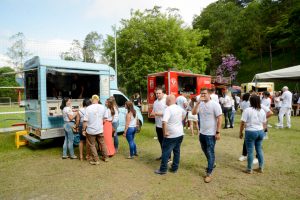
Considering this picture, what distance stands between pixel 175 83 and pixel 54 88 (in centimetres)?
624

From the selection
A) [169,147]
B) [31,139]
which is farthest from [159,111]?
[31,139]

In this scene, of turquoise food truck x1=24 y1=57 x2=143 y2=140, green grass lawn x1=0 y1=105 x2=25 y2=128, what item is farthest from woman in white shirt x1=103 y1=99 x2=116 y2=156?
green grass lawn x1=0 y1=105 x2=25 y2=128

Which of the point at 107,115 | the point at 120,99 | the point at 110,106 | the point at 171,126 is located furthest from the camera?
the point at 120,99

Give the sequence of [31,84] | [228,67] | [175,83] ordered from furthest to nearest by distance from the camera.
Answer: [228,67], [175,83], [31,84]

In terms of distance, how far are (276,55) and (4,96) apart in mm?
45277

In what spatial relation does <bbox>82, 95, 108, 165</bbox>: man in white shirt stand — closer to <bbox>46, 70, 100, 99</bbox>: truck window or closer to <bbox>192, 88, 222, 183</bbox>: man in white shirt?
<bbox>192, 88, 222, 183</bbox>: man in white shirt

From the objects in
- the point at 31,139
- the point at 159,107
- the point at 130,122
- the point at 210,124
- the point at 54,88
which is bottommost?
the point at 31,139

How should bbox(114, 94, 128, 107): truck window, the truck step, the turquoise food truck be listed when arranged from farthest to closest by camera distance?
bbox(114, 94, 128, 107): truck window, the truck step, the turquoise food truck

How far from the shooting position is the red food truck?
13.1 m

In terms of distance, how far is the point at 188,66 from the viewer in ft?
74.3

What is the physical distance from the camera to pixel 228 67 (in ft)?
125

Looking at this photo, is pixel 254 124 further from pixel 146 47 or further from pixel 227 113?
pixel 146 47

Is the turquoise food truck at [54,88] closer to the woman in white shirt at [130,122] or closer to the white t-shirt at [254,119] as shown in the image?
the woman in white shirt at [130,122]

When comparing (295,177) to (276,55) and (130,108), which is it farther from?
(276,55)
